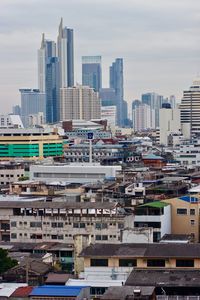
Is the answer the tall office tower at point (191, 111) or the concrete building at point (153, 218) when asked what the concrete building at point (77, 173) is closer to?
the concrete building at point (153, 218)

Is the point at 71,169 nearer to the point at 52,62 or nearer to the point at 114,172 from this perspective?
the point at 114,172

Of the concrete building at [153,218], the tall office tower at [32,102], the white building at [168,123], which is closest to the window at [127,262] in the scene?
the concrete building at [153,218]

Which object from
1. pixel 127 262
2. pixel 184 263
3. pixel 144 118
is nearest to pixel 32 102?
pixel 144 118

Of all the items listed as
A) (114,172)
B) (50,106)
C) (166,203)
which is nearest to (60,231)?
(166,203)

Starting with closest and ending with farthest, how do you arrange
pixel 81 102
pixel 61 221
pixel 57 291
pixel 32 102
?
pixel 57 291 → pixel 61 221 → pixel 81 102 → pixel 32 102

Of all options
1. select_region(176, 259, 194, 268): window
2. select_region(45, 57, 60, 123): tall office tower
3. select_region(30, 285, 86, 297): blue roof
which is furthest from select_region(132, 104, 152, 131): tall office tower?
select_region(30, 285, 86, 297): blue roof

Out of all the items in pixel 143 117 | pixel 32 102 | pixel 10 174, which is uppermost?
pixel 32 102

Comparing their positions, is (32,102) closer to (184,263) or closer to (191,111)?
(191,111)
